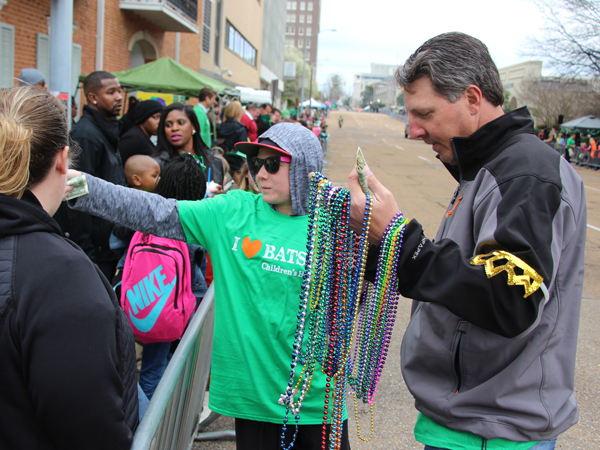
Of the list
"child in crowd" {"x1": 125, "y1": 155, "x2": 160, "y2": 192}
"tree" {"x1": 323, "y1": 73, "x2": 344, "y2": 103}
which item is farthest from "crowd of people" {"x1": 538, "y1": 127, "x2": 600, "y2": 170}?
"tree" {"x1": 323, "y1": 73, "x2": 344, "y2": 103}

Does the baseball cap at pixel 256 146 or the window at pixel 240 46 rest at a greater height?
the window at pixel 240 46

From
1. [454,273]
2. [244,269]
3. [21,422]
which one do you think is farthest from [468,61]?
[21,422]

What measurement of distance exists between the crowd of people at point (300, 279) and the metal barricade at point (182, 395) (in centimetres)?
10

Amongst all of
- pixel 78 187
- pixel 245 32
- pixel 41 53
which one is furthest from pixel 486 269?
pixel 245 32

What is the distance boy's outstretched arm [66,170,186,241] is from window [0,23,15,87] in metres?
9.24

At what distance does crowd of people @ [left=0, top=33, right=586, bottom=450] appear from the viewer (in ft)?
3.92

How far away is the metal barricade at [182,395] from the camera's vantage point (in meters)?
1.67

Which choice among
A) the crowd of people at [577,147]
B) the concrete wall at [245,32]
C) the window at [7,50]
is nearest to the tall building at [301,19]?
the concrete wall at [245,32]

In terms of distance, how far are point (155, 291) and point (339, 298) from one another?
137 centimetres

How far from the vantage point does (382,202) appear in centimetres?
142

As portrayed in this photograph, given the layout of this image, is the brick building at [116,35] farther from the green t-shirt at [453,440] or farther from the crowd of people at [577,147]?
the crowd of people at [577,147]

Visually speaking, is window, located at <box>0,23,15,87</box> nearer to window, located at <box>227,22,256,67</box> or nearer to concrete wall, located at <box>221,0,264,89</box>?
A: concrete wall, located at <box>221,0,264,89</box>

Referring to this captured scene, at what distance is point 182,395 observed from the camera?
7.74ft

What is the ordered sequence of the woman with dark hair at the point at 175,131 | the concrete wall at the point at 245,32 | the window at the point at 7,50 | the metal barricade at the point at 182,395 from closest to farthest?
1. the metal barricade at the point at 182,395
2. the woman with dark hair at the point at 175,131
3. the window at the point at 7,50
4. the concrete wall at the point at 245,32
